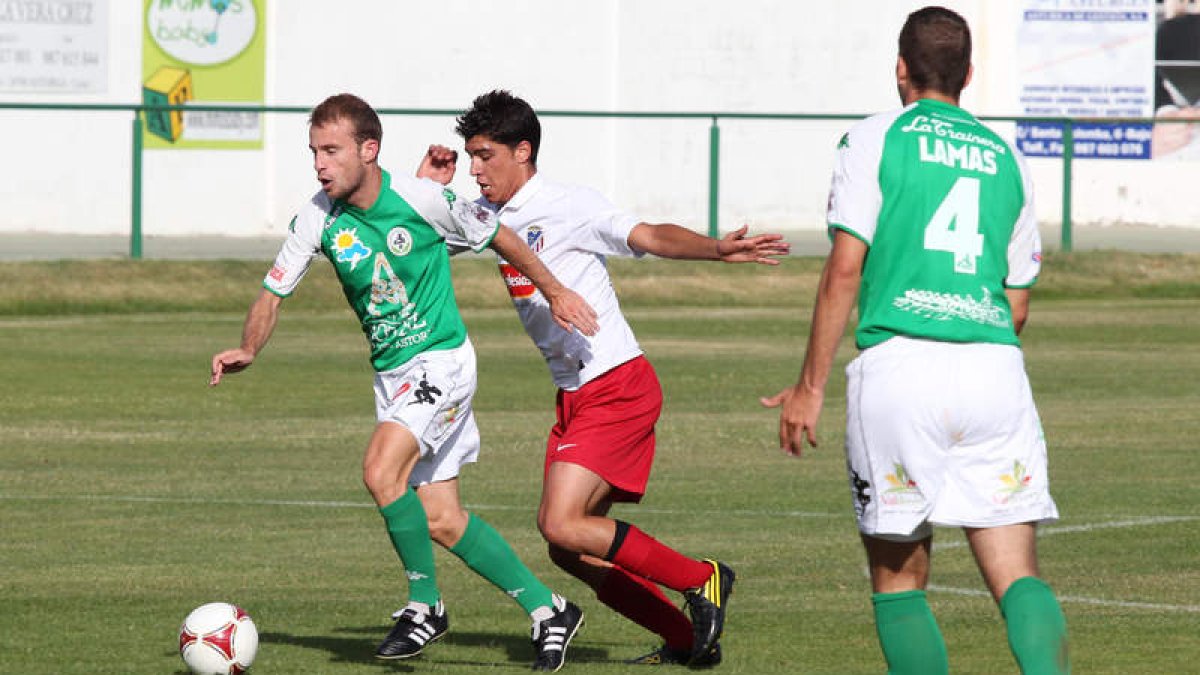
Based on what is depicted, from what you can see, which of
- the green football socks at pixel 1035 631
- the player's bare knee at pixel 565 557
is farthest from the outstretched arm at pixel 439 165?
the green football socks at pixel 1035 631

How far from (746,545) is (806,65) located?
26.0m

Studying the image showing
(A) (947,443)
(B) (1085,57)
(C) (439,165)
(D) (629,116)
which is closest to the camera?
(A) (947,443)

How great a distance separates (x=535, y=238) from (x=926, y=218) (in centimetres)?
271

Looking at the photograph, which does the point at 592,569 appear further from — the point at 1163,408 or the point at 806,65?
the point at 806,65

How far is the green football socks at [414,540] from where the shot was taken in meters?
8.10

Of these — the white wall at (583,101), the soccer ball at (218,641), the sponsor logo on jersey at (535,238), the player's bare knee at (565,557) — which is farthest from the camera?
the white wall at (583,101)

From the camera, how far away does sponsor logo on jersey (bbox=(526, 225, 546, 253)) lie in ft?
28.0

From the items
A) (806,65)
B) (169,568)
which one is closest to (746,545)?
(169,568)

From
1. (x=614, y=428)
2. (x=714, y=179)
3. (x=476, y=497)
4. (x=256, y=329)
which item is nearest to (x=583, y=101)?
(x=714, y=179)

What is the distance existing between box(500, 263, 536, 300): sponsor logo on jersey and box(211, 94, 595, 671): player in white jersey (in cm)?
21

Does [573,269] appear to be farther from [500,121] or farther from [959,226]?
[959,226]

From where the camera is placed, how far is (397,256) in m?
8.27

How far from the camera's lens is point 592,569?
27.1ft

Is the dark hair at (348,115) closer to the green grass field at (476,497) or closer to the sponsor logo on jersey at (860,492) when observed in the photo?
the green grass field at (476,497)
